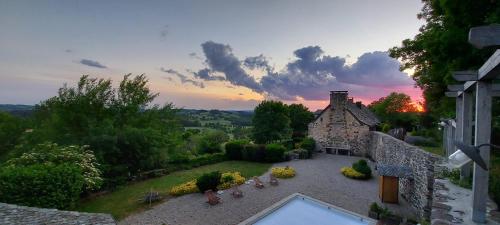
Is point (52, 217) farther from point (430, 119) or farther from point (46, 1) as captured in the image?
point (430, 119)

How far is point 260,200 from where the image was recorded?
1359 cm

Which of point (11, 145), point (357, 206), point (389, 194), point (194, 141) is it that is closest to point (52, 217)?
point (357, 206)

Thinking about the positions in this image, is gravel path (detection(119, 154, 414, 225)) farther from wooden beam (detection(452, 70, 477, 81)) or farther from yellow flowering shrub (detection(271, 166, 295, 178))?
wooden beam (detection(452, 70, 477, 81))

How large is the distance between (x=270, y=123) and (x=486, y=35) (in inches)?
1047

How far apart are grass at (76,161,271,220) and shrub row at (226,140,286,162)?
3.06 feet

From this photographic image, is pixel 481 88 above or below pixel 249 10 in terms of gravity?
below

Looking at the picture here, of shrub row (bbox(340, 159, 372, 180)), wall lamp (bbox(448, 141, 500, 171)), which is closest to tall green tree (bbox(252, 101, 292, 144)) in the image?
shrub row (bbox(340, 159, 372, 180))

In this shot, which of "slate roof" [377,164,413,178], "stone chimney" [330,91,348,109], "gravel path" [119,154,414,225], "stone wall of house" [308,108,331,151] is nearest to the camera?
"gravel path" [119,154,414,225]

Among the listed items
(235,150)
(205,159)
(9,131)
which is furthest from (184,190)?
(9,131)

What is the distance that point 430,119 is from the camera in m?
26.7

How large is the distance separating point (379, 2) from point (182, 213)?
15.2 meters

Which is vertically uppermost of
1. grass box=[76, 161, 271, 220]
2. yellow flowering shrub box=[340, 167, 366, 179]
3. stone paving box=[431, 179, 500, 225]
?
stone paving box=[431, 179, 500, 225]

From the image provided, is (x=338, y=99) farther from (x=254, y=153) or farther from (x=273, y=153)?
(x=254, y=153)

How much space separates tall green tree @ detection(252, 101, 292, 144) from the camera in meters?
29.0
